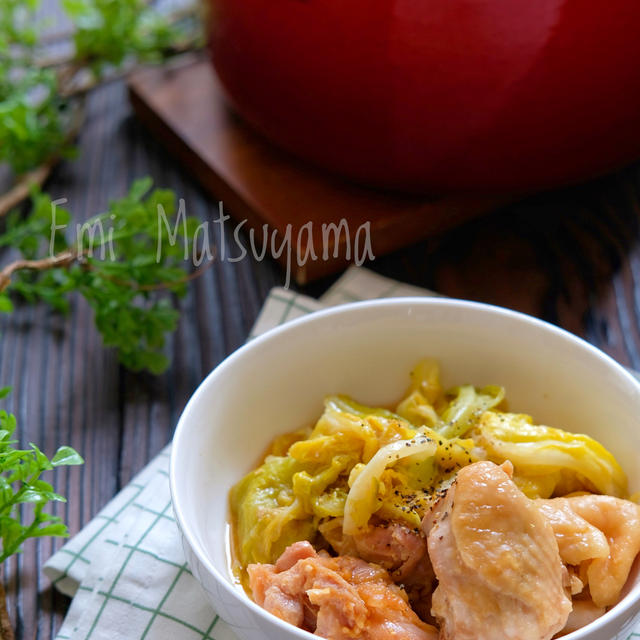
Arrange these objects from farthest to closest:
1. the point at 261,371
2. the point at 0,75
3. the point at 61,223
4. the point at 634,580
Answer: the point at 0,75, the point at 61,223, the point at 261,371, the point at 634,580

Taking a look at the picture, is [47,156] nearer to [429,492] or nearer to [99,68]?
[99,68]

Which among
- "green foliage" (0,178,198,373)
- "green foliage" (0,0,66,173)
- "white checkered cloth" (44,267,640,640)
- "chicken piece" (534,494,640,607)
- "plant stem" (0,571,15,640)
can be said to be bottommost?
"plant stem" (0,571,15,640)

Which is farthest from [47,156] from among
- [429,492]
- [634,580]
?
[634,580]

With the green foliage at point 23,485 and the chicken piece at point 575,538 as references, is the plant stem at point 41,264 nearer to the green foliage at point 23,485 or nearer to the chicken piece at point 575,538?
the green foliage at point 23,485

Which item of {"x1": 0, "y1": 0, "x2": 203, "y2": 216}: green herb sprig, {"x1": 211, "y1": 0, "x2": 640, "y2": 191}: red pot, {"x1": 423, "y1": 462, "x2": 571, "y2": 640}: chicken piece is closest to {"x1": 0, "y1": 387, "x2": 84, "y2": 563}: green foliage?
{"x1": 423, "y1": 462, "x2": 571, "y2": 640}: chicken piece

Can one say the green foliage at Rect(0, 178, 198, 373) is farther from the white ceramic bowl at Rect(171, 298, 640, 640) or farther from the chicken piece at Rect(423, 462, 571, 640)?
the chicken piece at Rect(423, 462, 571, 640)

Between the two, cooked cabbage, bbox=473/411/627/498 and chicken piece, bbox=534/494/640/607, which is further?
cooked cabbage, bbox=473/411/627/498

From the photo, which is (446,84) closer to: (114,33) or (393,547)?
(393,547)
